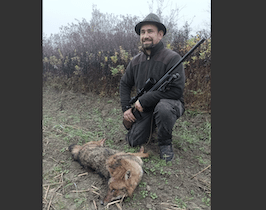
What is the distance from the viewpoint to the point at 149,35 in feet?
9.93

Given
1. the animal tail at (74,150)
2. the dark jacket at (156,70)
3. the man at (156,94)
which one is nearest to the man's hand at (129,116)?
the man at (156,94)

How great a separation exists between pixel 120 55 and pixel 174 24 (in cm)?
195

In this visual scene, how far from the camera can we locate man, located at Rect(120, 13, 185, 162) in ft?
9.72

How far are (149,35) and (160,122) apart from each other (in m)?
1.44

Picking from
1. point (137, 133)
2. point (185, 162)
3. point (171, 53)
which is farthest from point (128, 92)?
point (185, 162)

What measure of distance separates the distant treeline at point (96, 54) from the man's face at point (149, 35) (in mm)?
1564

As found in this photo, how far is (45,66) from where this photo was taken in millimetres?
5492

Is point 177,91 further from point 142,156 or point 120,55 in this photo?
point 120,55

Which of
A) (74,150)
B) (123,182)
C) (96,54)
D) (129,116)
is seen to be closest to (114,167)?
(123,182)

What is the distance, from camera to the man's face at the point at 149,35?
300cm

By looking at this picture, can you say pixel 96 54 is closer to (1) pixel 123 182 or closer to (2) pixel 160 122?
(2) pixel 160 122

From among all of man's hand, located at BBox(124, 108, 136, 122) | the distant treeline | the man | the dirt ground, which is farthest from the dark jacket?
the distant treeline

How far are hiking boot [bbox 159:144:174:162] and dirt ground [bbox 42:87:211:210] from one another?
0.09m

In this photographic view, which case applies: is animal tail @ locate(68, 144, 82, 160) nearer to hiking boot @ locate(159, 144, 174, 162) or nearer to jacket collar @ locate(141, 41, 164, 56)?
hiking boot @ locate(159, 144, 174, 162)
